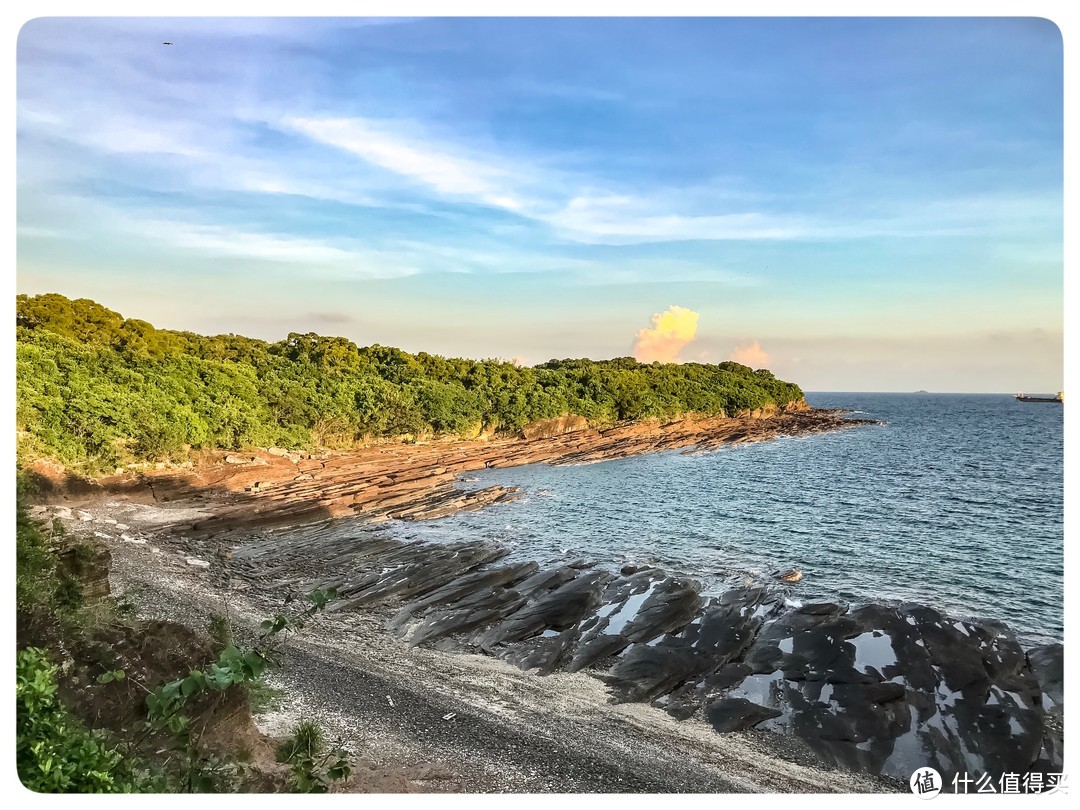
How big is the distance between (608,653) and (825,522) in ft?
24.8

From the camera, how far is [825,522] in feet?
40.9

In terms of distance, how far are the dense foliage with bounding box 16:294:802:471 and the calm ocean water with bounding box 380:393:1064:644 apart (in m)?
2.63

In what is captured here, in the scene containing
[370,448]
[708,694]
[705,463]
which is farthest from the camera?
[705,463]

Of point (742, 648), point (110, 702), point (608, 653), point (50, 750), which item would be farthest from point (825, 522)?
point (50, 750)

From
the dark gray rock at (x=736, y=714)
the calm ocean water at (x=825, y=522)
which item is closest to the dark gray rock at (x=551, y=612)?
the calm ocean water at (x=825, y=522)

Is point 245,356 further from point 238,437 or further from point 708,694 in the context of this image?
point 708,694

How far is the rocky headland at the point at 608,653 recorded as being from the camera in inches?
199

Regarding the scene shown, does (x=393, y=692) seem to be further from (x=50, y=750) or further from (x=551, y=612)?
(x=50, y=750)

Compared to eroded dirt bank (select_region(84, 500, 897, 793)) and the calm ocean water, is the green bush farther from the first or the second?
the calm ocean water

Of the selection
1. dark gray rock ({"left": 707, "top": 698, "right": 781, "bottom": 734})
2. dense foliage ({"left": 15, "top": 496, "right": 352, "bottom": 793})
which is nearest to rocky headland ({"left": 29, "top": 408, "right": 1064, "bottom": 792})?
dark gray rock ({"left": 707, "top": 698, "right": 781, "bottom": 734})

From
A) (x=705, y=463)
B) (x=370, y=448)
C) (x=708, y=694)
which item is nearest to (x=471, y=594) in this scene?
(x=708, y=694)

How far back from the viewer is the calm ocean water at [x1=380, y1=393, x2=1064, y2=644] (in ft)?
29.4

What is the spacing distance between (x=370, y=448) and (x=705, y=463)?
10.3m

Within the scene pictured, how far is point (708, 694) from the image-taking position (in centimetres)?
602
